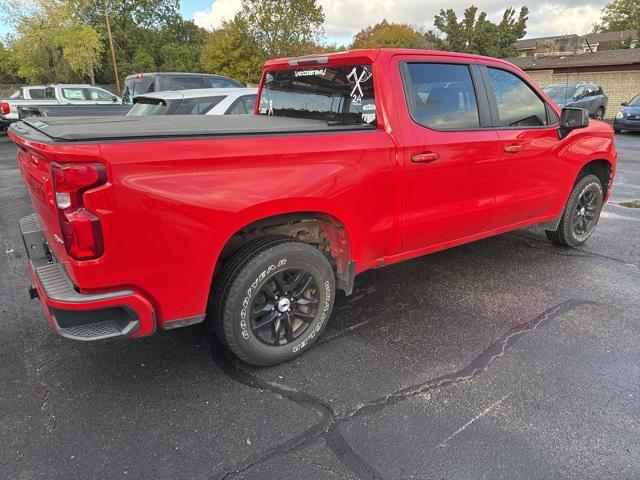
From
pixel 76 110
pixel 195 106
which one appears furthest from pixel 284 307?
pixel 76 110

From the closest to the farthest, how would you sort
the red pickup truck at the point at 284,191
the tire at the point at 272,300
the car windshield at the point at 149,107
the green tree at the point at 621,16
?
the red pickup truck at the point at 284,191 → the tire at the point at 272,300 → the car windshield at the point at 149,107 → the green tree at the point at 621,16

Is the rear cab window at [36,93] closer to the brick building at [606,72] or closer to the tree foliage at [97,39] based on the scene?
the tree foliage at [97,39]

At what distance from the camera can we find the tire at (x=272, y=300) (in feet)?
8.84

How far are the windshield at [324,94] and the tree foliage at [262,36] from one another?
31.1 metres

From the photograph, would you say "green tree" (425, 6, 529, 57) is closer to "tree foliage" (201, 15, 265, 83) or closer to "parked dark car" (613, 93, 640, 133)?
"tree foliage" (201, 15, 265, 83)

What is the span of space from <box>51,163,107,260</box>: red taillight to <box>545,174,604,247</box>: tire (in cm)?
448

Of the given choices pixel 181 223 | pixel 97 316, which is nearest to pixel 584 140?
pixel 181 223

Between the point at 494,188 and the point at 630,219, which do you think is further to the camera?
the point at 630,219

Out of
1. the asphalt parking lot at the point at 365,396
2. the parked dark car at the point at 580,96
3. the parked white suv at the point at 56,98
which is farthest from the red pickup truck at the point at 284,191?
the parked white suv at the point at 56,98

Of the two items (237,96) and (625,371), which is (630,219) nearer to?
(625,371)

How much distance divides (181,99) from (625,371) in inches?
242

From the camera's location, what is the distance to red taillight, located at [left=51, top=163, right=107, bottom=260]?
82.2 inches

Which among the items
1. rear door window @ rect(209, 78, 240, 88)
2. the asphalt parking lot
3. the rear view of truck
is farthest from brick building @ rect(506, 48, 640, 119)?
the rear view of truck

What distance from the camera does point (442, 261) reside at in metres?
4.81
